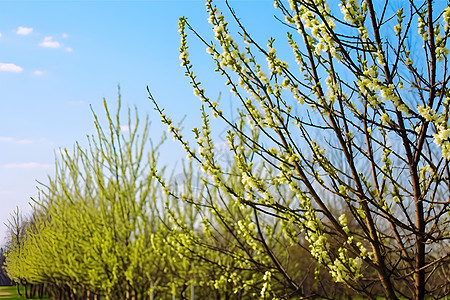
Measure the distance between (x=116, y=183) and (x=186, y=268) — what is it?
2.17 meters

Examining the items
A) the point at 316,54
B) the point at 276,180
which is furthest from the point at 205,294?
the point at 316,54

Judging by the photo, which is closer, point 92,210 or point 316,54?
point 316,54

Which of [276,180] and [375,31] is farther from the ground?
[375,31]

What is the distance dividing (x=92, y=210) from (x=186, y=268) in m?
2.03

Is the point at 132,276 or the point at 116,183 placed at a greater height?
the point at 116,183

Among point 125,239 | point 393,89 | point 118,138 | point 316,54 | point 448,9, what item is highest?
point 118,138

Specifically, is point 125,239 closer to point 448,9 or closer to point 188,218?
point 188,218

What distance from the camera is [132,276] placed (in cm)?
657

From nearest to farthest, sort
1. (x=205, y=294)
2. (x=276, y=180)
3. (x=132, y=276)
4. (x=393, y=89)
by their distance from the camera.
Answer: (x=393, y=89), (x=276, y=180), (x=132, y=276), (x=205, y=294)

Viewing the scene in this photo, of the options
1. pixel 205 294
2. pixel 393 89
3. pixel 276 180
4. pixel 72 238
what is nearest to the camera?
pixel 393 89

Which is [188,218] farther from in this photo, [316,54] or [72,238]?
[316,54]

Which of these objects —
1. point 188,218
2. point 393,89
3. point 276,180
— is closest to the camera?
point 393,89

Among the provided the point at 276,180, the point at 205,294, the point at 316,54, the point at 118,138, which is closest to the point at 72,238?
the point at 118,138

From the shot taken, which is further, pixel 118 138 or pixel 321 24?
pixel 118 138
